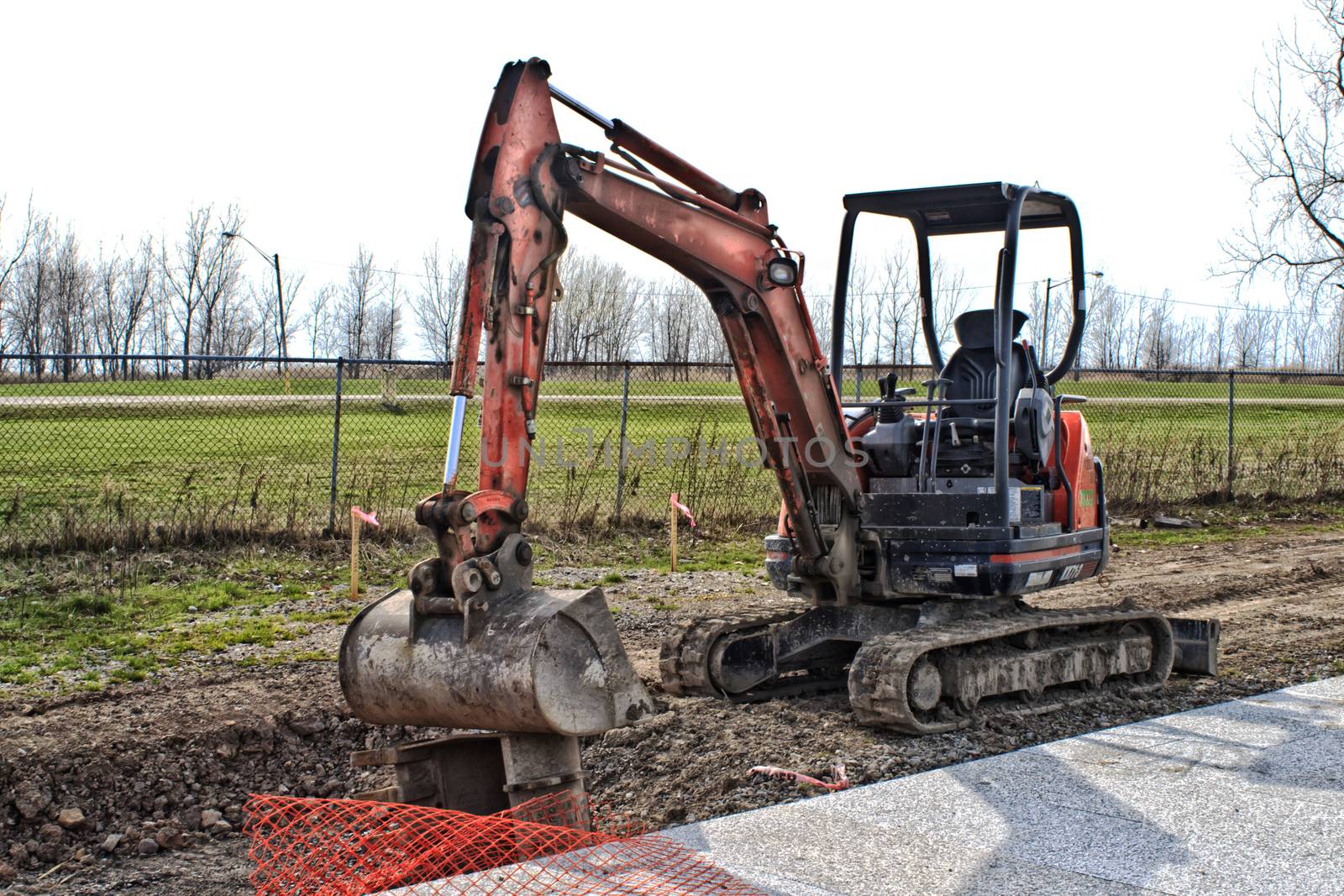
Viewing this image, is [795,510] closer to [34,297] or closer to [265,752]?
[265,752]

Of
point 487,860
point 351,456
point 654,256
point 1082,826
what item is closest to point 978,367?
point 654,256

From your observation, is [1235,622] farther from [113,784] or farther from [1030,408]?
[113,784]

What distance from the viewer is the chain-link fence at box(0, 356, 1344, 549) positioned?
12.6 meters

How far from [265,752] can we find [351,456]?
12764 millimetres

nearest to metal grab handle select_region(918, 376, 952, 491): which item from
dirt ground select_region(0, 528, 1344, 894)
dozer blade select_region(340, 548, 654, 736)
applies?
dirt ground select_region(0, 528, 1344, 894)

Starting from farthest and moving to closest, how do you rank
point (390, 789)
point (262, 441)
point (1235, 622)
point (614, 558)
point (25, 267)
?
point (25, 267), point (262, 441), point (614, 558), point (1235, 622), point (390, 789)

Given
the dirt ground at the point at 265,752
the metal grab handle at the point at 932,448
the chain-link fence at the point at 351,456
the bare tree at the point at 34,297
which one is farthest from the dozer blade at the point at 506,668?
the bare tree at the point at 34,297

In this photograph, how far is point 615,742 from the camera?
6.98 m

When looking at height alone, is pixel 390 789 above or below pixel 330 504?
below

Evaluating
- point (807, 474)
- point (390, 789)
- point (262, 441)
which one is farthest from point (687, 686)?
point (262, 441)

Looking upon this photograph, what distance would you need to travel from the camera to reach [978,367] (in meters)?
8.02

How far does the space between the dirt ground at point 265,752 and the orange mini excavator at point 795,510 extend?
1.15 ft

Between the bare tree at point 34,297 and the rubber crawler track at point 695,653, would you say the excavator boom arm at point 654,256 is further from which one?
the bare tree at point 34,297

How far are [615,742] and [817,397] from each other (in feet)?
7.74
